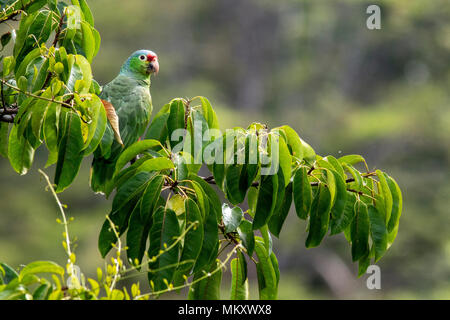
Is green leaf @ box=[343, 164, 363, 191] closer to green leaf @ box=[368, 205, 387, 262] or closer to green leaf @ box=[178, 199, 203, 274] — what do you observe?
green leaf @ box=[368, 205, 387, 262]

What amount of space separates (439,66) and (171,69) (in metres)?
3.63

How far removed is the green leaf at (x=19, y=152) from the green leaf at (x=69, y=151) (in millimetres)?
158

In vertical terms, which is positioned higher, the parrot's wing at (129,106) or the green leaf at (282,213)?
the parrot's wing at (129,106)

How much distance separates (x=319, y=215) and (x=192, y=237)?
258 mm

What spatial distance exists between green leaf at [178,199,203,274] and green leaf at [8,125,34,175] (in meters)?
0.35

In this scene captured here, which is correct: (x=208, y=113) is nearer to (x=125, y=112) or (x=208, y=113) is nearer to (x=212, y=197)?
(x=212, y=197)

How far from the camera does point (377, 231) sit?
1.24 m

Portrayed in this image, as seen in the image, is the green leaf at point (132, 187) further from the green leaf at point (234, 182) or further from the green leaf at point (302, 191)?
the green leaf at point (302, 191)

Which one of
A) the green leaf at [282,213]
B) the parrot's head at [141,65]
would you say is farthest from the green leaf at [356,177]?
the parrot's head at [141,65]

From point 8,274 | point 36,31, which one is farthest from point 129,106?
point 8,274

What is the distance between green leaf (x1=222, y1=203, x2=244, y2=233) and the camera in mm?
1180

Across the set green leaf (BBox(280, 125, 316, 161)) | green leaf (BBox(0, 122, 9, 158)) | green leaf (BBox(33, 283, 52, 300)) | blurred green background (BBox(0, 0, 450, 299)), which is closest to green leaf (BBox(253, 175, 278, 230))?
green leaf (BBox(280, 125, 316, 161))

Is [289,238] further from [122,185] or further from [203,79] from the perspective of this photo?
[122,185]

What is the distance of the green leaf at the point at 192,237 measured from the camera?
1.09m
